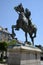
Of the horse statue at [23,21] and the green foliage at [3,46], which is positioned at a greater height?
the horse statue at [23,21]

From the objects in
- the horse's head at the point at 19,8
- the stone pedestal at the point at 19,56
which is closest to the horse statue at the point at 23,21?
the horse's head at the point at 19,8

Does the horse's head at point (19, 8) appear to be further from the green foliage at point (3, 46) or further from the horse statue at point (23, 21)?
the green foliage at point (3, 46)

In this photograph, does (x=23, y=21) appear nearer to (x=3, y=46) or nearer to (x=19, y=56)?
(x=19, y=56)

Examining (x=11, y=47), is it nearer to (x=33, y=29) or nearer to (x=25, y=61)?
(x=25, y=61)

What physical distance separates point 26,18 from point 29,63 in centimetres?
566

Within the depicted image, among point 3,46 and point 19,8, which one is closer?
point 19,8

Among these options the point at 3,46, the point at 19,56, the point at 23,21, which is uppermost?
the point at 23,21

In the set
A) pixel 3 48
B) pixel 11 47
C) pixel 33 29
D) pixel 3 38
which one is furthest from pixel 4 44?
pixel 3 38

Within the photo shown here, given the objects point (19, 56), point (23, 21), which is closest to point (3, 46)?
point (23, 21)

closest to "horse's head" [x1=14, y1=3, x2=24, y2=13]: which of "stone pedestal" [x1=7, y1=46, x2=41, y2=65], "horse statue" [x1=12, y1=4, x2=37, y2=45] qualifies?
"horse statue" [x1=12, y1=4, x2=37, y2=45]

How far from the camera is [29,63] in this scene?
17.2 m

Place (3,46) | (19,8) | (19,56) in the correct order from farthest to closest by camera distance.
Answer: (3,46), (19,8), (19,56)

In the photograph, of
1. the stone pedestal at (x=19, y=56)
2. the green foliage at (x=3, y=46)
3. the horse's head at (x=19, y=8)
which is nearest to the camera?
the stone pedestal at (x=19, y=56)

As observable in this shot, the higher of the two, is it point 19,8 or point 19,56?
point 19,8
